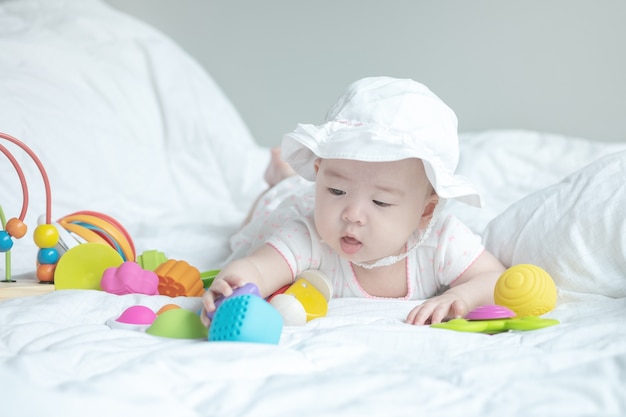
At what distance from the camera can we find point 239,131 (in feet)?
8.38

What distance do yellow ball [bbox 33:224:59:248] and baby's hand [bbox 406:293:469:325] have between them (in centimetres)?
67

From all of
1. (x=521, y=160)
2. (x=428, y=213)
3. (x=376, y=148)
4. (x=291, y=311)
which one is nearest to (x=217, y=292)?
(x=291, y=311)

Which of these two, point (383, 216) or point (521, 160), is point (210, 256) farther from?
point (521, 160)

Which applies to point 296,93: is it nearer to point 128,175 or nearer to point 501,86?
point 501,86

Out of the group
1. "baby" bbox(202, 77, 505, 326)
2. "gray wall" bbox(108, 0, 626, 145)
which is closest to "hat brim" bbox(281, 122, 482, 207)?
"baby" bbox(202, 77, 505, 326)

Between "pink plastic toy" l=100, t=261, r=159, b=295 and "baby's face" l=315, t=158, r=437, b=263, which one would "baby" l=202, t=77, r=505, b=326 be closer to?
"baby's face" l=315, t=158, r=437, b=263

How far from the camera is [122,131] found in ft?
7.25

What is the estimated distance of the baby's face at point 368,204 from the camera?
1.21 metres


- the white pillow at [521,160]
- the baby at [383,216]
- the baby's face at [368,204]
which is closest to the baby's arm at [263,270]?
the baby at [383,216]

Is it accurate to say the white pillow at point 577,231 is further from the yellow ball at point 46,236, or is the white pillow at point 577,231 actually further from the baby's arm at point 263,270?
the yellow ball at point 46,236

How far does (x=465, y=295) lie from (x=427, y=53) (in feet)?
5.29

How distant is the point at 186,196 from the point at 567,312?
1368 millimetres

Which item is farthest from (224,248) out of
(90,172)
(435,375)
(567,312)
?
(435,375)

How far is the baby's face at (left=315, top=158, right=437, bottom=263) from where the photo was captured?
1.21 meters
